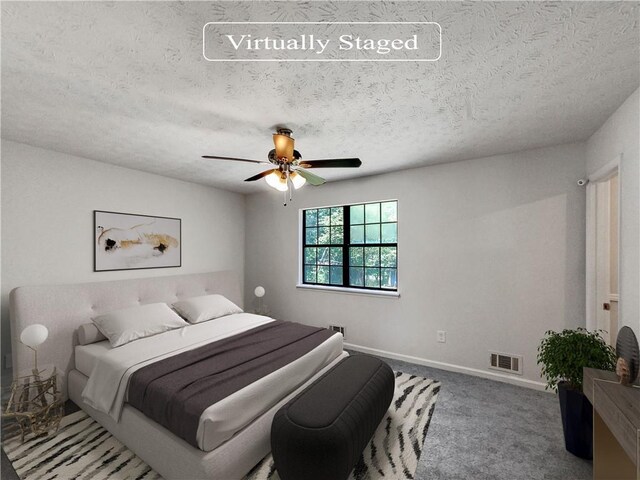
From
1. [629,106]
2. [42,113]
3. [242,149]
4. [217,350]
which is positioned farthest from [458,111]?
[42,113]

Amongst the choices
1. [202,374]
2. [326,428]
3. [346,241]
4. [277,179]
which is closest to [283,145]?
[277,179]

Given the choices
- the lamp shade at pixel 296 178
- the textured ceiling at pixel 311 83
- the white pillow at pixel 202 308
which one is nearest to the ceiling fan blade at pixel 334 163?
the lamp shade at pixel 296 178

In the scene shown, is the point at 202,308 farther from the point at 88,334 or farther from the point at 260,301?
the point at 260,301

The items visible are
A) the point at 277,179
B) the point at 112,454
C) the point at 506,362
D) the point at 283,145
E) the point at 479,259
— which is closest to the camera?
the point at 112,454

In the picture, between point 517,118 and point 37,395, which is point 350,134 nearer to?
point 517,118

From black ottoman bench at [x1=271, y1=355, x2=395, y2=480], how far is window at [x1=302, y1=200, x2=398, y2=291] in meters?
1.95

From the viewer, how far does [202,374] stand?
1.96 meters

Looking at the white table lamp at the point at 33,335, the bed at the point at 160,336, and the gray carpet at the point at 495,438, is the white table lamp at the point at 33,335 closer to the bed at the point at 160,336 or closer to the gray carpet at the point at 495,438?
the bed at the point at 160,336

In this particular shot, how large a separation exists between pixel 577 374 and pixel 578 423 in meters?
0.33

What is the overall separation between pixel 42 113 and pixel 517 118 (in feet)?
11.7

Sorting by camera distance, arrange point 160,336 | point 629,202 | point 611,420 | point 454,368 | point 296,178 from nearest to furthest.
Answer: point 611,420
point 629,202
point 296,178
point 160,336
point 454,368

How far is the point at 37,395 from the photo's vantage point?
2223mm

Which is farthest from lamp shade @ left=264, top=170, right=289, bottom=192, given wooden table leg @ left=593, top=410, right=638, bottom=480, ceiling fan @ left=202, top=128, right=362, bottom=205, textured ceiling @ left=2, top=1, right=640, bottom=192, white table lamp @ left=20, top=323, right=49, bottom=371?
wooden table leg @ left=593, top=410, right=638, bottom=480

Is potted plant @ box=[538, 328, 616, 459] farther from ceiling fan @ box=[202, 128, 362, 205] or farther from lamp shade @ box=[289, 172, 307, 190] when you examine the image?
lamp shade @ box=[289, 172, 307, 190]
